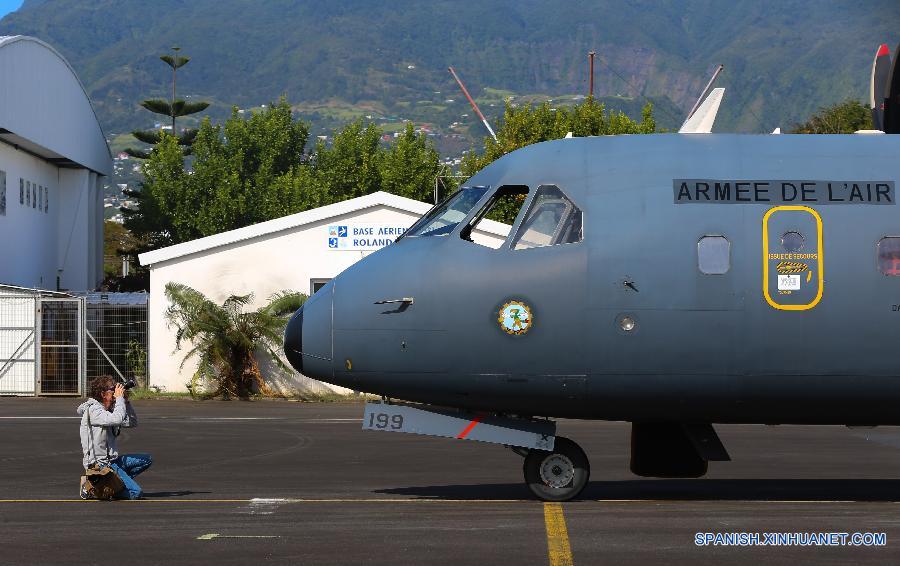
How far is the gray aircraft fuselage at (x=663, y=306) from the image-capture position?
1480 centimetres

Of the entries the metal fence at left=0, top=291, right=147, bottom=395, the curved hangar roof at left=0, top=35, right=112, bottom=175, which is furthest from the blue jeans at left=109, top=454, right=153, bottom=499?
the curved hangar roof at left=0, top=35, right=112, bottom=175

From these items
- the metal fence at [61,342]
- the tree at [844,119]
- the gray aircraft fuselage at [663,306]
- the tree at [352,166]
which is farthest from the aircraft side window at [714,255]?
the tree at [352,166]

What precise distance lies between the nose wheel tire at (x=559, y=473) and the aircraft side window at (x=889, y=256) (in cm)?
387

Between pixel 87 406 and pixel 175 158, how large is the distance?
8051cm

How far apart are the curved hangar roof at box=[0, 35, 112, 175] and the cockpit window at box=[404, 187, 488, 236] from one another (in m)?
37.4

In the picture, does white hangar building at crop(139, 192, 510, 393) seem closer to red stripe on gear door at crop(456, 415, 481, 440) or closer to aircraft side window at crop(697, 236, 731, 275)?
red stripe on gear door at crop(456, 415, 481, 440)

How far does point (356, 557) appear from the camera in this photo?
11.9 metres

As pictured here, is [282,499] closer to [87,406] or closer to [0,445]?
[87,406]

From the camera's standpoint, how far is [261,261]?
3872cm

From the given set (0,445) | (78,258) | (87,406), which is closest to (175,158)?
(78,258)

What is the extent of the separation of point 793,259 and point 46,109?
48.2m

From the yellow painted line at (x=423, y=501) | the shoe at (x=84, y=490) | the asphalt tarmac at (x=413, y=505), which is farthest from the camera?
the shoe at (x=84, y=490)

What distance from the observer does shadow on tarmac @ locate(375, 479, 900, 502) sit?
16.5 meters

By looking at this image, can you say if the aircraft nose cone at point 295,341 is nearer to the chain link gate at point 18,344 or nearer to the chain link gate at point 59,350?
the chain link gate at point 59,350
